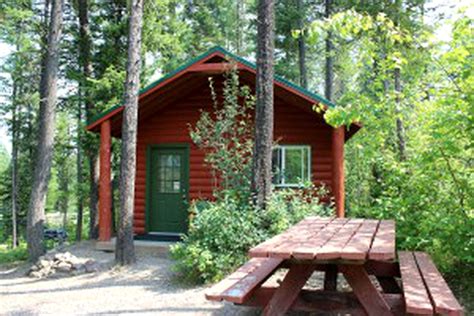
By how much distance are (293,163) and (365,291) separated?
6990 millimetres

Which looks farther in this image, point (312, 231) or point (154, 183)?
point (154, 183)

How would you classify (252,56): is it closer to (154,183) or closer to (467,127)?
(154,183)

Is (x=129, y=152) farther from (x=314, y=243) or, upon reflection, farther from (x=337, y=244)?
(x=337, y=244)

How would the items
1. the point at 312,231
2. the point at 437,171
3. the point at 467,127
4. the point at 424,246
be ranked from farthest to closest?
the point at 424,246 < the point at 437,171 < the point at 467,127 < the point at 312,231

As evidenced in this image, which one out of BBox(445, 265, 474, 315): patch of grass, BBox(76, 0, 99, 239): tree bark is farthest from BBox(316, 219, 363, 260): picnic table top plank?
BBox(76, 0, 99, 239): tree bark

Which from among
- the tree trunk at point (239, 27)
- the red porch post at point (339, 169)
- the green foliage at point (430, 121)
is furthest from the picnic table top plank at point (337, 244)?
the tree trunk at point (239, 27)

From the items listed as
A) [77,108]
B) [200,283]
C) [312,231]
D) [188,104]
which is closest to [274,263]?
[312,231]

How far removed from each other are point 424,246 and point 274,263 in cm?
327

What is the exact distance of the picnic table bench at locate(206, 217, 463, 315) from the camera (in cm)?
312

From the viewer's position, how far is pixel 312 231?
4.52 meters

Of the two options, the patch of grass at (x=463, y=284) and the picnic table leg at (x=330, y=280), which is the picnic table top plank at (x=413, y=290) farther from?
the patch of grass at (x=463, y=284)

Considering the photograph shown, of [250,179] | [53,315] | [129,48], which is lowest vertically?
[53,315]

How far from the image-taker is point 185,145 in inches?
429

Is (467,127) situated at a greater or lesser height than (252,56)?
lesser
